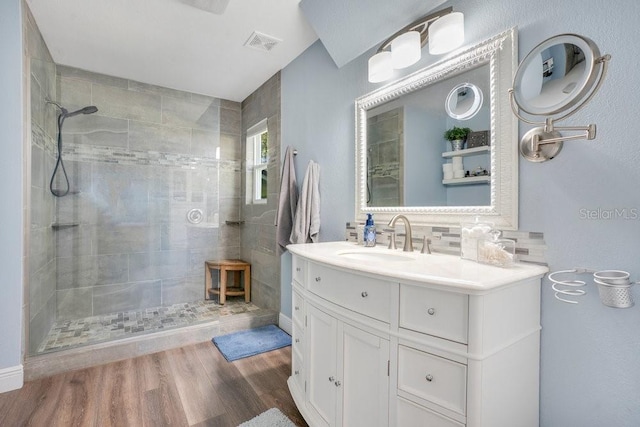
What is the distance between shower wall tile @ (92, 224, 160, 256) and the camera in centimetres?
304

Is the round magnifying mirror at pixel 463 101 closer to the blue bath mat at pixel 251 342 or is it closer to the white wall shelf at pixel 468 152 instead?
the white wall shelf at pixel 468 152

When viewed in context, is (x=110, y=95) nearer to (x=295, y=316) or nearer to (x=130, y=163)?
(x=130, y=163)

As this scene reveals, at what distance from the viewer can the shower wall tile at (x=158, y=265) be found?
126 inches

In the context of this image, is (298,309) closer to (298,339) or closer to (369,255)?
(298,339)

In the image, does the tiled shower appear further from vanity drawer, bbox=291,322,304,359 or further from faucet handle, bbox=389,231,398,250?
faucet handle, bbox=389,231,398,250

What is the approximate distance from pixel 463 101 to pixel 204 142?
2.92 meters

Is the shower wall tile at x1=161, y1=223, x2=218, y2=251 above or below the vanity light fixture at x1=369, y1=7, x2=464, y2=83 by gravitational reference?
below

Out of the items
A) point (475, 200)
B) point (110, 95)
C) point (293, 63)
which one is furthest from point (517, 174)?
point (110, 95)

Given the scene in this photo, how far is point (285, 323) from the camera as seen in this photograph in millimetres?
2803

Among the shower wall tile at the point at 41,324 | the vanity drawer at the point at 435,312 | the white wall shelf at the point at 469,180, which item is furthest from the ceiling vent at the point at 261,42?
the shower wall tile at the point at 41,324

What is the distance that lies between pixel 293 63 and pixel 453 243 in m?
2.13

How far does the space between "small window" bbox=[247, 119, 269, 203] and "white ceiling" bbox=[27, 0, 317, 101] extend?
55 centimetres

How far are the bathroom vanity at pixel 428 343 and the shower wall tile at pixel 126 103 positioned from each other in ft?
9.21

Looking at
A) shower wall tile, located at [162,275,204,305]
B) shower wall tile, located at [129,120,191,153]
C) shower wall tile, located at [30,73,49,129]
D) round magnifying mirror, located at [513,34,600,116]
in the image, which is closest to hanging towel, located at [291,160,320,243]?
round magnifying mirror, located at [513,34,600,116]
